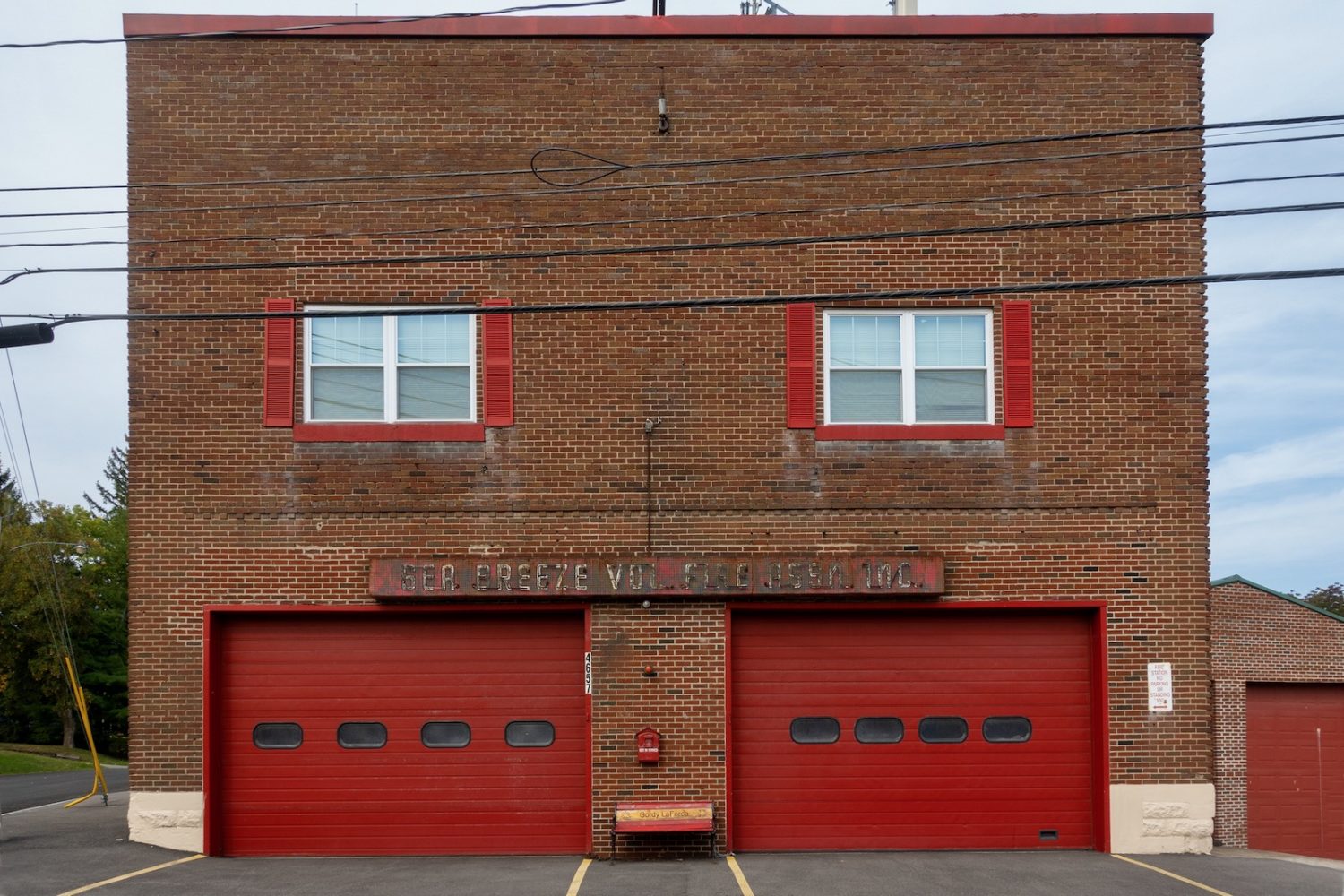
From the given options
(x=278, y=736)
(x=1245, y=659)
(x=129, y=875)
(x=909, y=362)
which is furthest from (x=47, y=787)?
(x=1245, y=659)

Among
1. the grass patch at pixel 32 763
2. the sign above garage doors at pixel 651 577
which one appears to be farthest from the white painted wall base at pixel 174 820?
the grass patch at pixel 32 763

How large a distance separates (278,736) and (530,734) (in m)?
2.86

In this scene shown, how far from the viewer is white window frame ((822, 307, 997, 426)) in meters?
15.3

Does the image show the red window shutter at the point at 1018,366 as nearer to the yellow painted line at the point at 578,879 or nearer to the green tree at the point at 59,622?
the yellow painted line at the point at 578,879

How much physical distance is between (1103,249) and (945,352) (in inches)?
86.0

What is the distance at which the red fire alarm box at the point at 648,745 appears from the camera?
14.5 meters

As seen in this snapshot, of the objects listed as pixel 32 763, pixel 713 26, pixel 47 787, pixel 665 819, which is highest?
pixel 713 26

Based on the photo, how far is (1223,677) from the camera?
818 inches

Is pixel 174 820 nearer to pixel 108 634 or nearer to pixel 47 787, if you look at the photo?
pixel 47 787

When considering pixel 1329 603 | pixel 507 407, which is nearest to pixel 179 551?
pixel 507 407

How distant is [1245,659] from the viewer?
2114cm

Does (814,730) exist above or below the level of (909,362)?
below

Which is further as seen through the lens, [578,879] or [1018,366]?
[1018,366]

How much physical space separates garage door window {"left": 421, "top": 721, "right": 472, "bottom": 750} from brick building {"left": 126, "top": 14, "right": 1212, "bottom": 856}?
0.09 metres
